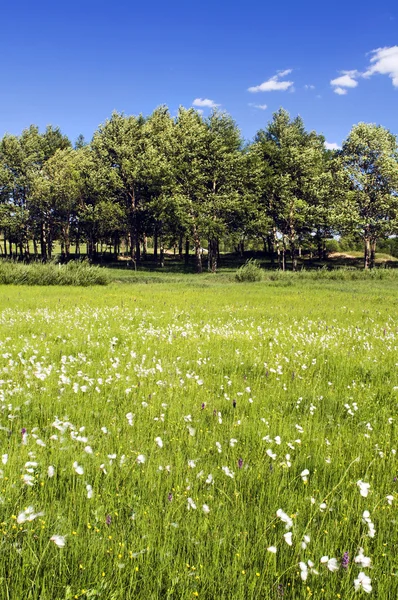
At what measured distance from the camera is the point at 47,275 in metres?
33.5

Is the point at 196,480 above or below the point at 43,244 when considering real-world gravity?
below

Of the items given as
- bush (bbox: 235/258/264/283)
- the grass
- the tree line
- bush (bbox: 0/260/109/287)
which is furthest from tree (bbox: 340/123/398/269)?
the grass

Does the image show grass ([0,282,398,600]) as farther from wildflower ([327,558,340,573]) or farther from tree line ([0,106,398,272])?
tree line ([0,106,398,272])

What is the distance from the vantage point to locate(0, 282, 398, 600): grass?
251 centimetres

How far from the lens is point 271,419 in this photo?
5.38m

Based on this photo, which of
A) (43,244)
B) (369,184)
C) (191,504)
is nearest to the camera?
(191,504)

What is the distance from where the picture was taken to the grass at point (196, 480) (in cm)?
251

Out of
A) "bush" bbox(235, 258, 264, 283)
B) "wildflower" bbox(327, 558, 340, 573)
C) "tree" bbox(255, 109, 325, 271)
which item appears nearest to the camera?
"wildflower" bbox(327, 558, 340, 573)

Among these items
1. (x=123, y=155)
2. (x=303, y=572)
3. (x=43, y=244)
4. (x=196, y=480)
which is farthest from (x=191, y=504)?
(x=43, y=244)

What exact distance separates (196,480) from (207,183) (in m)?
56.6

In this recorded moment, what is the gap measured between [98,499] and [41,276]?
33.3m

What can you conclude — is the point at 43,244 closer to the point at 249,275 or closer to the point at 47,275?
the point at 47,275

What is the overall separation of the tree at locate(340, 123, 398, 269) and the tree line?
15cm

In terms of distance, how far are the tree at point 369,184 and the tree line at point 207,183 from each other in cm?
15
